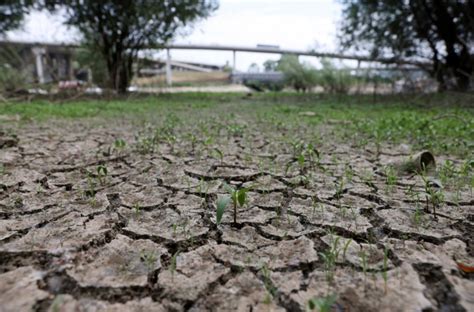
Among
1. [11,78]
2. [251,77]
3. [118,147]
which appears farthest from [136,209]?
[251,77]

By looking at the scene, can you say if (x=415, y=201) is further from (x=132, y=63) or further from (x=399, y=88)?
(x=132, y=63)

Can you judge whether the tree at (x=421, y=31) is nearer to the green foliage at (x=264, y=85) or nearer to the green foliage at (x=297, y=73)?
the green foliage at (x=297, y=73)

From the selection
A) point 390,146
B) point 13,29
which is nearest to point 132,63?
point 13,29

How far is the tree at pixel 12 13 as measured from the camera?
966 cm

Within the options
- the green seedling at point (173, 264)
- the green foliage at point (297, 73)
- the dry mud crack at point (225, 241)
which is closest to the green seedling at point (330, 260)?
the dry mud crack at point (225, 241)

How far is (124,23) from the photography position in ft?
34.2

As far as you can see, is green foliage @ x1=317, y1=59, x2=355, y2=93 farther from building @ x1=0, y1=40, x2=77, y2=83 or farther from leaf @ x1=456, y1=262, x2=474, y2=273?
leaf @ x1=456, y1=262, x2=474, y2=273

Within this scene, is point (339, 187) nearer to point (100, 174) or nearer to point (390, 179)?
point (390, 179)

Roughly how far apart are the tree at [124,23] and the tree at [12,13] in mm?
637

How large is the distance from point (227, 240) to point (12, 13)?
11.7 m

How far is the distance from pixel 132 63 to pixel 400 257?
39.0 feet

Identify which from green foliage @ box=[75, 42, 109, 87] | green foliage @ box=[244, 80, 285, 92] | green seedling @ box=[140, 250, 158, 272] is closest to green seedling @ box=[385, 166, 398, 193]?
green seedling @ box=[140, 250, 158, 272]

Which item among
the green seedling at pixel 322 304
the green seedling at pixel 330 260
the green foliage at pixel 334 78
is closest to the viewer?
the green seedling at pixel 322 304

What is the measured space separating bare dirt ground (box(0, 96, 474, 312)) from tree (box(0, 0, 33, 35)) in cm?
957
